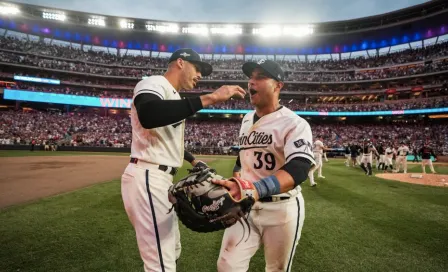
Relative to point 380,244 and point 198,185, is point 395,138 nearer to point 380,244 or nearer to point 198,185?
point 380,244

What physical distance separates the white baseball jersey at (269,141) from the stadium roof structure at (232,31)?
48.6 meters

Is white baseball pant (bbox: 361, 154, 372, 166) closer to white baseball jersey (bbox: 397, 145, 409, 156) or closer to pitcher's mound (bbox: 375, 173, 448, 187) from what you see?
pitcher's mound (bbox: 375, 173, 448, 187)

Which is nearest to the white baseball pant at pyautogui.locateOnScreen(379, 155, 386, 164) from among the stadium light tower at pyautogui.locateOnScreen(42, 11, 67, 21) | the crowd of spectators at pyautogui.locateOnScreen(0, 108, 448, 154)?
the crowd of spectators at pyautogui.locateOnScreen(0, 108, 448, 154)

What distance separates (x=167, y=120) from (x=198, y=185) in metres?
0.65

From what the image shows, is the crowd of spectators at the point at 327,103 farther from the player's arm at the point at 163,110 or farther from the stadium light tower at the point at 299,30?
the player's arm at the point at 163,110

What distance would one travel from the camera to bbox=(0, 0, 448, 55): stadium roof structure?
4275 centimetres

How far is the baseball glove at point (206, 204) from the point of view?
148cm

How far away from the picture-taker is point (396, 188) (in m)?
10.8

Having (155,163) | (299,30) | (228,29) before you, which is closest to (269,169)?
(155,163)

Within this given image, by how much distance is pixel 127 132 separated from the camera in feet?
134

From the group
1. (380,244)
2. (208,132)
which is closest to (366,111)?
(208,132)

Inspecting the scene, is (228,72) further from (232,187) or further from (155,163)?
(232,187)

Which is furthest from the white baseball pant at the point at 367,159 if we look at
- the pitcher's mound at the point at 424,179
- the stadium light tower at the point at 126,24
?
the stadium light tower at the point at 126,24

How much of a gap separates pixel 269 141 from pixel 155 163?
1.12 meters
